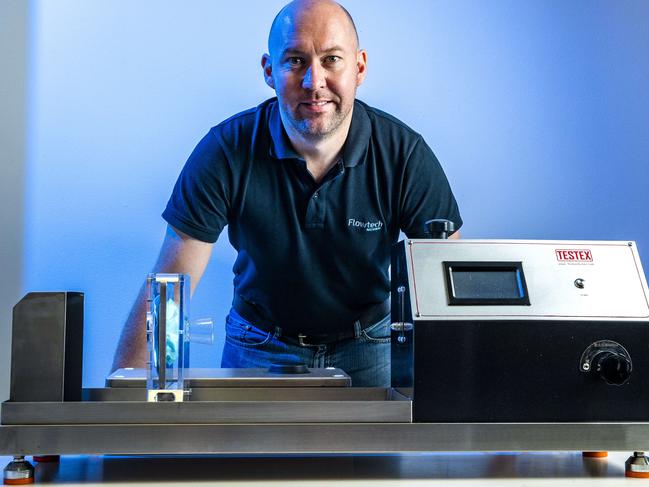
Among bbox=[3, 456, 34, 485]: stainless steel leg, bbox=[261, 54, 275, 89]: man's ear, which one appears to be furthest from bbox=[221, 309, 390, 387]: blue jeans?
bbox=[3, 456, 34, 485]: stainless steel leg

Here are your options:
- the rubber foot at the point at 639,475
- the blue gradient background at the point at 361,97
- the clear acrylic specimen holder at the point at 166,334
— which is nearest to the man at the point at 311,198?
the blue gradient background at the point at 361,97

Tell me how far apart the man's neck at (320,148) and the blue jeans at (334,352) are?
1.25 feet

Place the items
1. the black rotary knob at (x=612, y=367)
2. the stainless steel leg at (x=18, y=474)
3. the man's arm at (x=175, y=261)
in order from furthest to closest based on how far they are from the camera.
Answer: the man's arm at (x=175, y=261) → the black rotary knob at (x=612, y=367) → the stainless steel leg at (x=18, y=474)

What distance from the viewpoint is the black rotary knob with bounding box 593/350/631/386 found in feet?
3.65

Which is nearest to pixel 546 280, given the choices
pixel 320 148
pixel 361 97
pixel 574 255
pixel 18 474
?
pixel 574 255

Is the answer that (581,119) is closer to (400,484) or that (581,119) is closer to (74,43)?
(74,43)

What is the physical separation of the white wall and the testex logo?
76.8 inches

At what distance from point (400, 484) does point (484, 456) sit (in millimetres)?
246

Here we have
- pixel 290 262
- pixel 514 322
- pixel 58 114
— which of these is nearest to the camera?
pixel 514 322

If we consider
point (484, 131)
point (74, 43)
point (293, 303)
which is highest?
point (74, 43)

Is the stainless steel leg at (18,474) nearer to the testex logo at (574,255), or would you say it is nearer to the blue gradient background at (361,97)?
the testex logo at (574,255)

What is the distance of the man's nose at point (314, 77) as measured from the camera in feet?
6.20

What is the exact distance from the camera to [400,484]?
1.00 m

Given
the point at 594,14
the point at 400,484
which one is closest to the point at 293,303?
the point at 400,484
